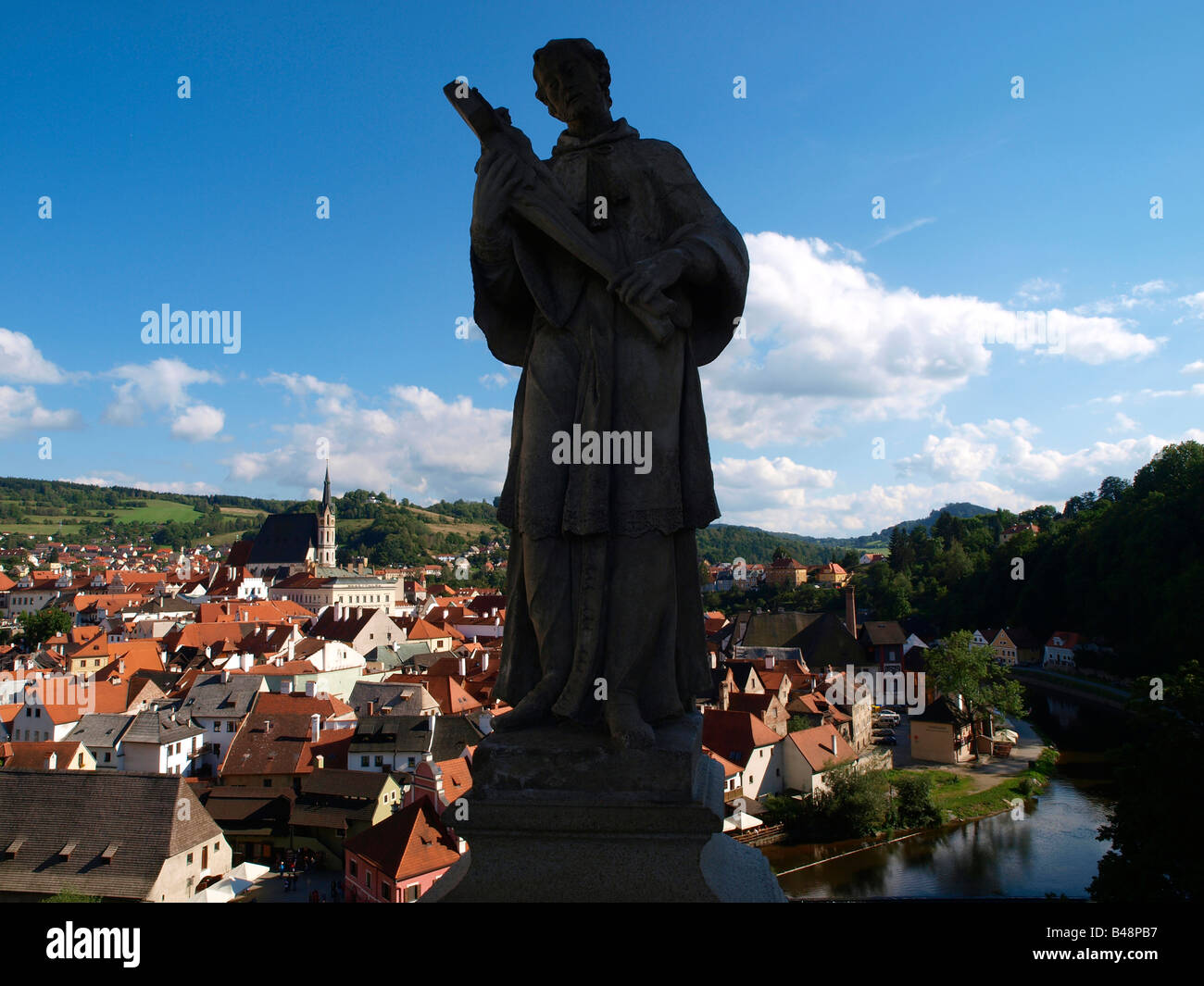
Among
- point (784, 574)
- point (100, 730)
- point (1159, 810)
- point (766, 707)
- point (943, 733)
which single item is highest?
point (1159, 810)

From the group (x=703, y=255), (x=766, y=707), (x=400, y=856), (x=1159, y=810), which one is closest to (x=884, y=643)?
(x=766, y=707)

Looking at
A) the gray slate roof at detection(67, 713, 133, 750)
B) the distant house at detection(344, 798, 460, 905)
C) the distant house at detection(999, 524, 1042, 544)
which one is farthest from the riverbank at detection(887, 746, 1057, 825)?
the distant house at detection(999, 524, 1042, 544)

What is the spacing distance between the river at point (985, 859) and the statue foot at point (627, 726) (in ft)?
74.8

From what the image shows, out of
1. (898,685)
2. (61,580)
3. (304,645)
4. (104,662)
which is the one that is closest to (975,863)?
(898,685)

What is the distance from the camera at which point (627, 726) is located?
4105 mm

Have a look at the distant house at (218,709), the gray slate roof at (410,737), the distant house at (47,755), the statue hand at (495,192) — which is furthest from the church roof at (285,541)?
the statue hand at (495,192)

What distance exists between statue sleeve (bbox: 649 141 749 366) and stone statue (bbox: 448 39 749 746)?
0.01 m

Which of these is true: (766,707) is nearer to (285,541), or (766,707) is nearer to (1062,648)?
(1062,648)

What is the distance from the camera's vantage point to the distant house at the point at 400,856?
79.3 ft

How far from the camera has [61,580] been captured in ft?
388

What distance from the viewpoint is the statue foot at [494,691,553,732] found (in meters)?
4.30

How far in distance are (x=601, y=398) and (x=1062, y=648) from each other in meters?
84.9

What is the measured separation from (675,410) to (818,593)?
371 feet

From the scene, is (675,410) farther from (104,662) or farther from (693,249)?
(104,662)
